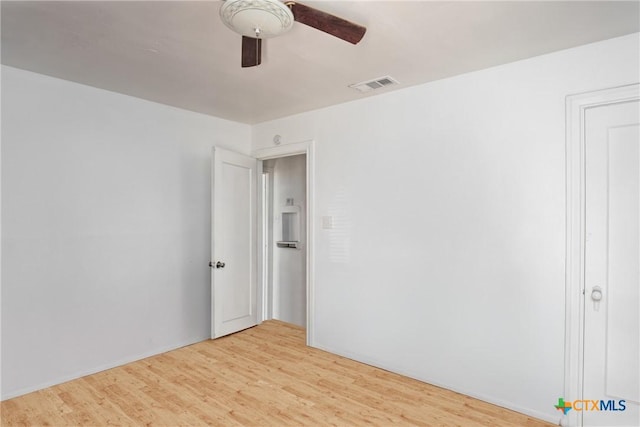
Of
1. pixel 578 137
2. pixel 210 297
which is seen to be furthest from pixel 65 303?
pixel 578 137

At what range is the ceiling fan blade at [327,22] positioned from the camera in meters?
1.61

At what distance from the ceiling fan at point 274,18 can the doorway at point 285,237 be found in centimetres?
293

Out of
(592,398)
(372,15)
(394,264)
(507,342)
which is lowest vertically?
(592,398)

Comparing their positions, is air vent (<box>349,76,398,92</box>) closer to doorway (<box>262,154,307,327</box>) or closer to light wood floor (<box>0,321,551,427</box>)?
doorway (<box>262,154,307,327</box>)

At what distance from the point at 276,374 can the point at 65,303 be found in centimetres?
188

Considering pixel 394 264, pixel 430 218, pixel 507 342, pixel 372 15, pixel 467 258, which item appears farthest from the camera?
pixel 394 264

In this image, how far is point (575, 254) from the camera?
2.30m

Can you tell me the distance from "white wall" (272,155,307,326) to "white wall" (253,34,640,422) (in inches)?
38.0

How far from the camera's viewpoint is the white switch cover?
3.59 meters

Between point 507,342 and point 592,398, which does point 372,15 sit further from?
point 592,398

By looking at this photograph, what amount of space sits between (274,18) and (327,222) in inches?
88.1

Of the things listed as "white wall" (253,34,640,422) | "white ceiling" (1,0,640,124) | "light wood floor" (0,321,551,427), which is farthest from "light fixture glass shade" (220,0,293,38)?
"light wood floor" (0,321,551,427)

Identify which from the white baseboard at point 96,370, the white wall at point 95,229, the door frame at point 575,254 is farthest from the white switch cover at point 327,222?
the door frame at point 575,254

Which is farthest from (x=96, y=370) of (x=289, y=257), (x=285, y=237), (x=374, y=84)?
(x=374, y=84)
